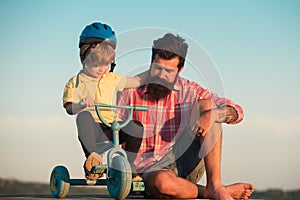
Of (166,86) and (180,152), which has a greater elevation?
(166,86)

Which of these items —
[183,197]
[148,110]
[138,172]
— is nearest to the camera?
[183,197]

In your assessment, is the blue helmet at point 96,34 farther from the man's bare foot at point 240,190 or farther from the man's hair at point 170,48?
the man's bare foot at point 240,190

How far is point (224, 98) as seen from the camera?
4449 mm

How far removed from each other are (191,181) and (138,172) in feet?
1.65

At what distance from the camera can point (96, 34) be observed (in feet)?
15.3

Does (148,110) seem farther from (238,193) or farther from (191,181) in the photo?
(238,193)

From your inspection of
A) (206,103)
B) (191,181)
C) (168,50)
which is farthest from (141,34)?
(191,181)

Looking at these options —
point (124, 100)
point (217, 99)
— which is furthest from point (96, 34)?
point (217, 99)

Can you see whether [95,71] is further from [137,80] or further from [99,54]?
[137,80]

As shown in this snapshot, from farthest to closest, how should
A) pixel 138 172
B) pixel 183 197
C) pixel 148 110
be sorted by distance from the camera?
pixel 148 110
pixel 138 172
pixel 183 197

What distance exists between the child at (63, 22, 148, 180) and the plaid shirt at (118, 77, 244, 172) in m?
0.14

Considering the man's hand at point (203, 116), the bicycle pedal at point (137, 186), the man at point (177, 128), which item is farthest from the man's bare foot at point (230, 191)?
the bicycle pedal at point (137, 186)

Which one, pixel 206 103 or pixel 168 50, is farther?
pixel 168 50

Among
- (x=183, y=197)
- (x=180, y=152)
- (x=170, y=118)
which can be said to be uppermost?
(x=170, y=118)
